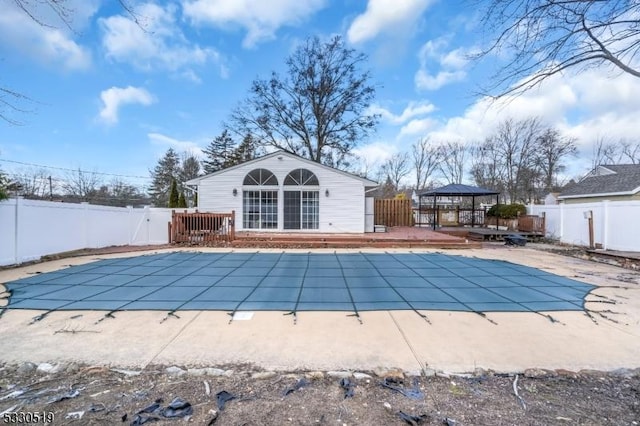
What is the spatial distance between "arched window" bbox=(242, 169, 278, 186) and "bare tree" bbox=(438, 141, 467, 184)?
86.2ft

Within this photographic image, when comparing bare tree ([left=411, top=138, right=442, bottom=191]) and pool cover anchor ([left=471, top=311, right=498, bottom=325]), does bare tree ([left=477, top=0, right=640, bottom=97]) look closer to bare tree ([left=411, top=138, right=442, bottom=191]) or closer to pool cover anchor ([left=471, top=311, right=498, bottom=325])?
pool cover anchor ([left=471, top=311, right=498, bottom=325])

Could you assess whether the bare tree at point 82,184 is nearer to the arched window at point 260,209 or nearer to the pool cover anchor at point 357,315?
the arched window at point 260,209

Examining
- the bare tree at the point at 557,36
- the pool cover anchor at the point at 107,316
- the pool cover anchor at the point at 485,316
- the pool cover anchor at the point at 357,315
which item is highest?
the bare tree at the point at 557,36

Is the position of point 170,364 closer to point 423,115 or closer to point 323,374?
point 323,374

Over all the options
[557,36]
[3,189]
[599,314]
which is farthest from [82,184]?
[599,314]

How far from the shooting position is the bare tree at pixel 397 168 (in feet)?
114

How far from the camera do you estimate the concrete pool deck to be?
2.88 meters

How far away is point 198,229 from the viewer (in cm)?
1105

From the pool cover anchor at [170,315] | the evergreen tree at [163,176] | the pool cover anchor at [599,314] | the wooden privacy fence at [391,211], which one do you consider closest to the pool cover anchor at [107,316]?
the pool cover anchor at [170,315]

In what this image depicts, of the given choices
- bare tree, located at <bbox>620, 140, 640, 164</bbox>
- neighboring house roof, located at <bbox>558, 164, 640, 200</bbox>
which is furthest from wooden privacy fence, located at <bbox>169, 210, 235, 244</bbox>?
bare tree, located at <bbox>620, 140, 640, 164</bbox>

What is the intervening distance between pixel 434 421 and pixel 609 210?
12019 mm

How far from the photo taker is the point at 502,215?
17016 millimetres

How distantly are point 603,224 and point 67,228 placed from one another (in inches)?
653

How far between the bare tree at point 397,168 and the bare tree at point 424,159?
3.19 feet
